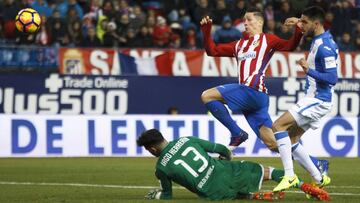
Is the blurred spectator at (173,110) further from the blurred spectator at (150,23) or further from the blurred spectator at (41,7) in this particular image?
the blurred spectator at (41,7)

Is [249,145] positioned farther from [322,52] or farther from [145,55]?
[322,52]

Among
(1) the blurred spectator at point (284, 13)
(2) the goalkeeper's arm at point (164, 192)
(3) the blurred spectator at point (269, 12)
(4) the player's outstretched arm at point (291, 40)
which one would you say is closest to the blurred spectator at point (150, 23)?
(3) the blurred spectator at point (269, 12)

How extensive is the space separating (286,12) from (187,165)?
17548mm

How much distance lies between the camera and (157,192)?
1288cm

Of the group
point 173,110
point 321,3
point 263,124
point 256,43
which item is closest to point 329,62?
point 256,43

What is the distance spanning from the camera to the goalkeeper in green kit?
12469mm

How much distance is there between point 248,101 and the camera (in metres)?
14.5

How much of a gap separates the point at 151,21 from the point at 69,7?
7.31ft

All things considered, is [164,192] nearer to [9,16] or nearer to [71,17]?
[9,16]

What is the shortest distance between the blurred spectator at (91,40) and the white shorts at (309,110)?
13642 millimetres

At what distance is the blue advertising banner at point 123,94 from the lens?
2516 cm

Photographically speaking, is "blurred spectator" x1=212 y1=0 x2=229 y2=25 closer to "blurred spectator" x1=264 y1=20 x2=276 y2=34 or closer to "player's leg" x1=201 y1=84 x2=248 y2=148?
"blurred spectator" x1=264 y1=20 x2=276 y2=34

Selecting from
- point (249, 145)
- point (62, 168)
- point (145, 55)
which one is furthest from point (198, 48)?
point (62, 168)

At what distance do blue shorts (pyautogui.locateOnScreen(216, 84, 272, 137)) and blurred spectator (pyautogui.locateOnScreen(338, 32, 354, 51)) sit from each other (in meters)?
14.2
